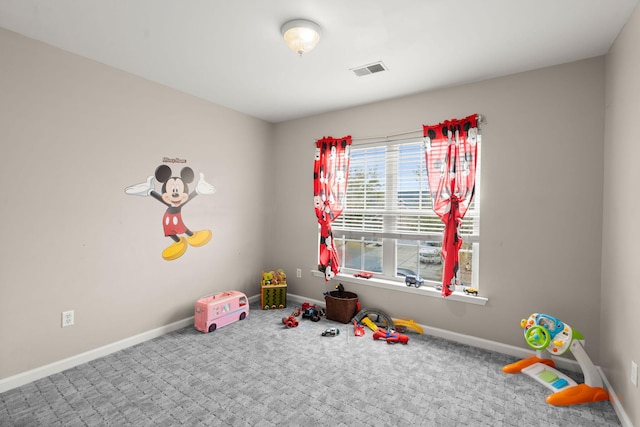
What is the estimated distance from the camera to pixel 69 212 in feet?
8.15

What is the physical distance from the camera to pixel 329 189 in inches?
150

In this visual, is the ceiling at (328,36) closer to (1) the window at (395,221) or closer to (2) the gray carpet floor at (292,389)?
(1) the window at (395,221)

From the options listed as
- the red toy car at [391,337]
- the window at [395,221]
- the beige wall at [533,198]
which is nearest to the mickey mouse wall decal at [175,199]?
the window at [395,221]

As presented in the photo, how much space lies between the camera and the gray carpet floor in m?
1.92

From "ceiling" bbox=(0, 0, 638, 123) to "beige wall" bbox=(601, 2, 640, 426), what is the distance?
11.1 inches

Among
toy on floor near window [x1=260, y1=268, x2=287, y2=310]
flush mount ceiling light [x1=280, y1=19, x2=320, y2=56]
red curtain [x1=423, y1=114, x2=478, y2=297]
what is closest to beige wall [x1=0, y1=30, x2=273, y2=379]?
toy on floor near window [x1=260, y1=268, x2=287, y2=310]

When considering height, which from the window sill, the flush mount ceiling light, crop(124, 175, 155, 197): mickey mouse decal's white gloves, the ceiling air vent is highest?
the ceiling air vent

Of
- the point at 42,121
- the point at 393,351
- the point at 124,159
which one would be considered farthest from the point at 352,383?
the point at 42,121

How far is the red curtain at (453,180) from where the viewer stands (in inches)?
114

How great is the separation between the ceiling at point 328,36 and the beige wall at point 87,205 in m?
0.27

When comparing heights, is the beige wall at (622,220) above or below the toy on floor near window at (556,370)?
above

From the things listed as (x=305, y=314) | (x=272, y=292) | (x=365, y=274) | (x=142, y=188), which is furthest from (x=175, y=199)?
(x=365, y=274)

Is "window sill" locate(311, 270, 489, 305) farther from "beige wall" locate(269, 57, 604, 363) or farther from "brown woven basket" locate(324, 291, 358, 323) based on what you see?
"brown woven basket" locate(324, 291, 358, 323)

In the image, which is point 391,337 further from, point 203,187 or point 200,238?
point 203,187
